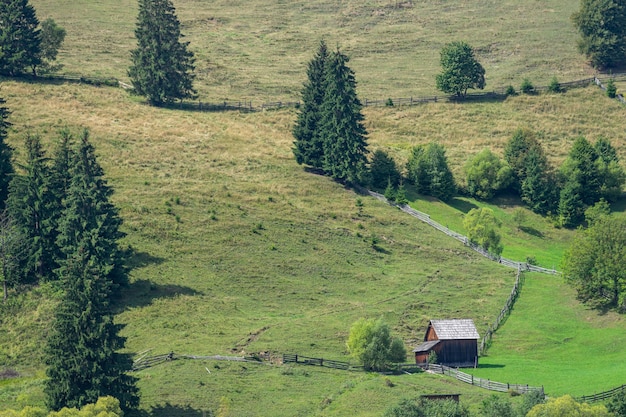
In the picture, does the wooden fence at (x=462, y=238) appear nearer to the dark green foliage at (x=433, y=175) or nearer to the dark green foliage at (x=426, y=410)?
the dark green foliage at (x=433, y=175)

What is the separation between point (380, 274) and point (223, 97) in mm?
62056

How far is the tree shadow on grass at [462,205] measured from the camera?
132 metres

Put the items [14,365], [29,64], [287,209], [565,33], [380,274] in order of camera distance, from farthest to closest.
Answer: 1. [565,33]
2. [29,64]
3. [287,209]
4. [380,274]
5. [14,365]

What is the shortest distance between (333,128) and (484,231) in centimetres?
2433

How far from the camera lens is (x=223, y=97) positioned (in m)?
165

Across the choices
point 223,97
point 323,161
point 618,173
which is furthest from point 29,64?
point 618,173

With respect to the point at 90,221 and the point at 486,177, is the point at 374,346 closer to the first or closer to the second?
the point at 90,221

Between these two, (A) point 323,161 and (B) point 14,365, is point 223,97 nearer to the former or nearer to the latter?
(A) point 323,161

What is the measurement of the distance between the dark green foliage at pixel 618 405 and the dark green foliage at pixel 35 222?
50.9 metres

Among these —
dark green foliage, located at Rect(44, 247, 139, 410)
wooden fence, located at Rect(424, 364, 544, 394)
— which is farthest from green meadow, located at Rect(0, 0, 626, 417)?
dark green foliage, located at Rect(44, 247, 139, 410)

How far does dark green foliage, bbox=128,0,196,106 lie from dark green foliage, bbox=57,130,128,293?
51342 mm

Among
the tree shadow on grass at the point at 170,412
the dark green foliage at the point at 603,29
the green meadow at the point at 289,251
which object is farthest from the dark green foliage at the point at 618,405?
the dark green foliage at the point at 603,29

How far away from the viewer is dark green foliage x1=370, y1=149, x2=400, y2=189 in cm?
13375

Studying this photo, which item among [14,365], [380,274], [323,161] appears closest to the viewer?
[14,365]
